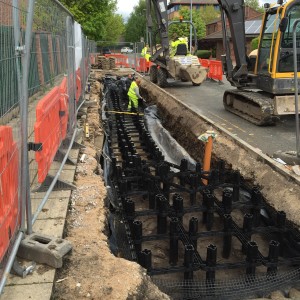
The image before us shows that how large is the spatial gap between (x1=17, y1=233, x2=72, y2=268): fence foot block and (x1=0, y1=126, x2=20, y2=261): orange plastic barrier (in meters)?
0.21

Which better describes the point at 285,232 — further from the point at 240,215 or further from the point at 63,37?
the point at 63,37

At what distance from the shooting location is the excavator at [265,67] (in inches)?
366

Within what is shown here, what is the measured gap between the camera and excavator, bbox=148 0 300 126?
366 inches

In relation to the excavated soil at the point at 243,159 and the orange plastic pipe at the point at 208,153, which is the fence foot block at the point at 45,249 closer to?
the excavated soil at the point at 243,159

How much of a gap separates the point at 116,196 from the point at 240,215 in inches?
85.0

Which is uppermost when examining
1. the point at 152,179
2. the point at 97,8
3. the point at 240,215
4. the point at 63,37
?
the point at 97,8

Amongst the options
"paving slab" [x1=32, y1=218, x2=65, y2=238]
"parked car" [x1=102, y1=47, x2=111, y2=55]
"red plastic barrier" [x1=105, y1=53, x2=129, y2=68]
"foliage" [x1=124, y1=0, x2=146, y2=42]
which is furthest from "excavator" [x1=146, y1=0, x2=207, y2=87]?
"foliage" [x1=124, y1=0, x2=146, y2=42]

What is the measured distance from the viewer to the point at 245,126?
10.1m

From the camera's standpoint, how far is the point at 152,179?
263 inches

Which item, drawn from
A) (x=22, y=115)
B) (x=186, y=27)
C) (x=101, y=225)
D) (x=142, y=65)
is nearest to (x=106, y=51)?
(x=142, y=65)

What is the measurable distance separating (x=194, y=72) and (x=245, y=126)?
7701mm

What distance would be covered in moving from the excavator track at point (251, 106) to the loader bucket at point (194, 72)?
5.07 m

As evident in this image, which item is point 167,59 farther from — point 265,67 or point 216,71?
point 265,67

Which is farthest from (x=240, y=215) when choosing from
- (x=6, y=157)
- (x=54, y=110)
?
(x=6, y=157)
